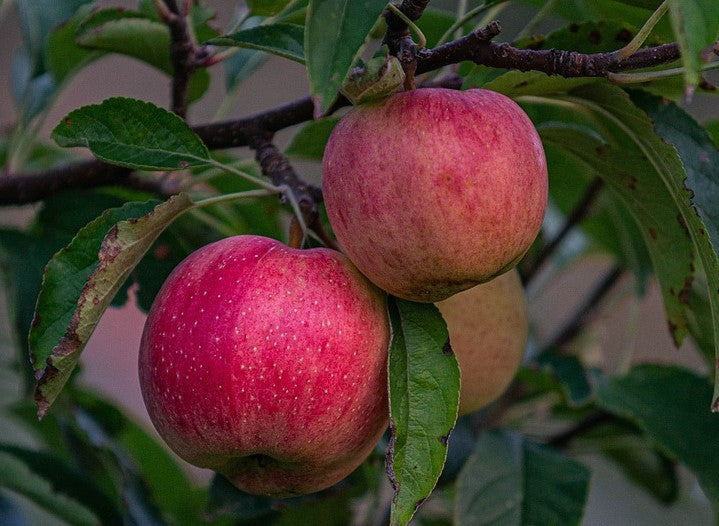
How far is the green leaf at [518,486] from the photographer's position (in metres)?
0.89

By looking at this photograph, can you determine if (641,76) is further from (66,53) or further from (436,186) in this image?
(66,53)

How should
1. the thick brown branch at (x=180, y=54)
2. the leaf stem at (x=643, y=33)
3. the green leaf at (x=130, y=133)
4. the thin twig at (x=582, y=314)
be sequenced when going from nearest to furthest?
the leaf stem at (x=643, y=33)
the green leaf at (x=130, y=133)
the thick brown branch at (x=180, y=54)
the thin twig at (x=582, y=314)

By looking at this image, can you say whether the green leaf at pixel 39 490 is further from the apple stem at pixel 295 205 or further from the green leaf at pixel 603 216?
the green leaf at pixel 603 216

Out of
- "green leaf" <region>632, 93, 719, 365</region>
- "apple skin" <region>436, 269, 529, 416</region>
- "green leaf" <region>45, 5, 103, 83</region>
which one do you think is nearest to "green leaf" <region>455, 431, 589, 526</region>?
"apple skin" <region>436, 269, 529, 416</region>

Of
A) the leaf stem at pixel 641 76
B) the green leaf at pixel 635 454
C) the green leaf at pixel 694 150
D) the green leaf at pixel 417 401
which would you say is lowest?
the green leaf at pixel 635 454

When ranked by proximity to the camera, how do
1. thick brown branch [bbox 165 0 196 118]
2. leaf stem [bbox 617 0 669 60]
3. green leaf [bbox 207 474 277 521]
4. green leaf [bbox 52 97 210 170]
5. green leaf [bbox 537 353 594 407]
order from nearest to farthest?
leaf stem [bbox 617 0 669 60]
green leaf [bbox 52 97 210 170]
thick brown branch [bbox 165 0 196 118]
green leaf [bbox 207 474 277 521]
green leaf [bbox 537 353 594 407]

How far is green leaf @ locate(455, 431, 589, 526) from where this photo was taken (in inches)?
35.2

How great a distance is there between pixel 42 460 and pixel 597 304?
0.84m

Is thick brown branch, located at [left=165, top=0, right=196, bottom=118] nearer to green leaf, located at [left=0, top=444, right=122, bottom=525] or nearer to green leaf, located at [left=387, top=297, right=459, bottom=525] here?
green leaf, located at [left=387, top=297, right=459, bottom=525]

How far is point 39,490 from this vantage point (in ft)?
3.20

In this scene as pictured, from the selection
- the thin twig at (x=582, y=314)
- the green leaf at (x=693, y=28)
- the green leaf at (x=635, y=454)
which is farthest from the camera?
the thin twig at (x=582, y=314)

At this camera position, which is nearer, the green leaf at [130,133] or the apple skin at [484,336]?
the green leaf at [130,133]

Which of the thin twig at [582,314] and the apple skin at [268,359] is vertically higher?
the apple skin at [268,359]

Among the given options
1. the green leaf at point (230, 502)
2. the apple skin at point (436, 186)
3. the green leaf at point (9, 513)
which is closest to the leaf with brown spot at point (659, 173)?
the apple skin at point (436, 186)
